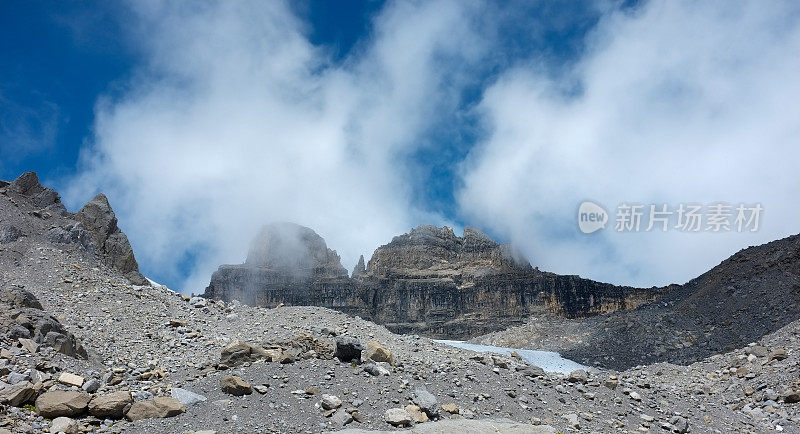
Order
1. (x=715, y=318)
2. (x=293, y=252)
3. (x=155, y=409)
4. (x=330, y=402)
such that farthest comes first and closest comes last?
(x=293, y=252), (x=715, y=318), (x=330, y=402), (x=155, y=409)

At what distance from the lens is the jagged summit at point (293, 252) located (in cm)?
11756

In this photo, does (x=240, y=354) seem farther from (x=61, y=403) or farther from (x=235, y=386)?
(x=61, y=403)

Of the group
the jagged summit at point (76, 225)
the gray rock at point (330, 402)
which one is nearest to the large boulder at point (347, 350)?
the gray rock at point (330, 402)

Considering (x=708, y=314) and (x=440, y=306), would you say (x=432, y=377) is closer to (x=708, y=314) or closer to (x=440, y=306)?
(x=708, y=314)

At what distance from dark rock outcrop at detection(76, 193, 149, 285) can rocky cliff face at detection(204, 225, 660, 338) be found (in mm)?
70231

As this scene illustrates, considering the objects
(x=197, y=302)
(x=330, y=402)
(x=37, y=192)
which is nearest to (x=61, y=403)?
(x=330, y=402)

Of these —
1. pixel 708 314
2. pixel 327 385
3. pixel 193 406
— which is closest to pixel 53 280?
pixel 193 406

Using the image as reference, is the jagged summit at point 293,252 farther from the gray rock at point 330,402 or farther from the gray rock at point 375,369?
the gray rock at point 330,402

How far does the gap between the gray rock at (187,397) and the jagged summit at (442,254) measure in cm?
9766

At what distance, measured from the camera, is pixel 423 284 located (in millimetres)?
104875

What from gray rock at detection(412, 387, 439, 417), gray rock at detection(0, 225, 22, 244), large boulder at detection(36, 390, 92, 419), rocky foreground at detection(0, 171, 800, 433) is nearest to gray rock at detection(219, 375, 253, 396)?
rocky foreground at detection(0, 171, 800, 433)

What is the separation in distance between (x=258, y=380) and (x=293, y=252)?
116m

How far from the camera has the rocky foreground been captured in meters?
8.21

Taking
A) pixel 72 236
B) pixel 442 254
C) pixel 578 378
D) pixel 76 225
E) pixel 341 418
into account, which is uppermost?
pixel 442 254
